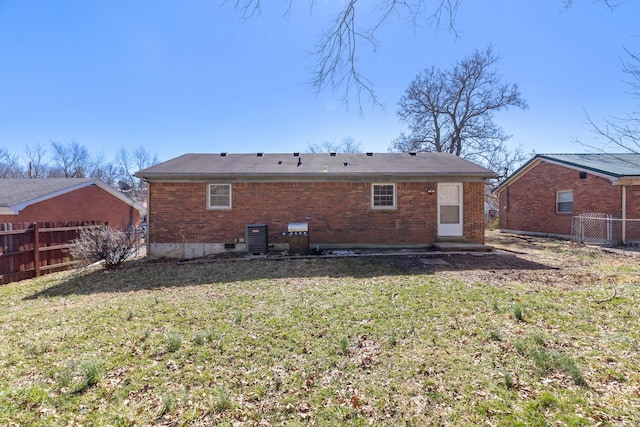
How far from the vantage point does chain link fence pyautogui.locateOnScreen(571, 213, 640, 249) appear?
38.4 ft

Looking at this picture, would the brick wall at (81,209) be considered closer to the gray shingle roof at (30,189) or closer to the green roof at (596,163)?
the gray shingle roof at (30,189)

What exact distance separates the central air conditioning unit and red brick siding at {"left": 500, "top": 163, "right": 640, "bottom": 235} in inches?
571

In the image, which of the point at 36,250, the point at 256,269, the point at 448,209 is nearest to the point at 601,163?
the point at 448,209

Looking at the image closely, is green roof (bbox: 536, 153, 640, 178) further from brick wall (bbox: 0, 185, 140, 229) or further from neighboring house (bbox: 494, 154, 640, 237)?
brick wall (bbox: 0, 185, 140, 229)

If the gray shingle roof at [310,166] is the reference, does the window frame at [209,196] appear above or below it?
below

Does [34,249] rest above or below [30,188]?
below

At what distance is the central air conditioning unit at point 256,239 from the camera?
31.9ft

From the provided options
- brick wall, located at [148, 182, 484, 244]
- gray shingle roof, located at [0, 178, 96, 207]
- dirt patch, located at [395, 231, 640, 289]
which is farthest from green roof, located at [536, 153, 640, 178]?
gray shingle roof, located at [0, 178, 96, 207]

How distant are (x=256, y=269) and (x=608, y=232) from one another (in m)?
14.3

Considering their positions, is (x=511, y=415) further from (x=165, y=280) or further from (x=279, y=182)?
(x=279, y=182)

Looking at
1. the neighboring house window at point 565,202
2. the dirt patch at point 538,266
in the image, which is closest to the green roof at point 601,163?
the neighboring house window at point 565,202

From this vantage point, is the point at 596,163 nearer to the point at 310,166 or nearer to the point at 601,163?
the point at 601,163

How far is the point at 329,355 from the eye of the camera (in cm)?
336

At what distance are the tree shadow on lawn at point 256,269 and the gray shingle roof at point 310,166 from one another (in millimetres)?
2936
